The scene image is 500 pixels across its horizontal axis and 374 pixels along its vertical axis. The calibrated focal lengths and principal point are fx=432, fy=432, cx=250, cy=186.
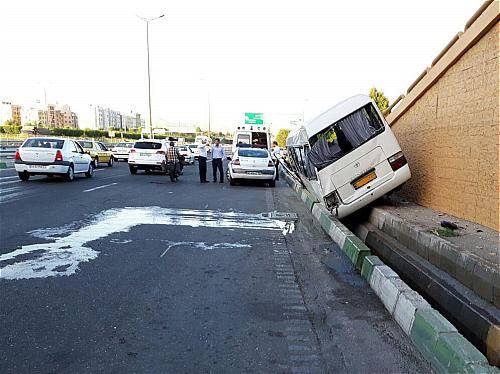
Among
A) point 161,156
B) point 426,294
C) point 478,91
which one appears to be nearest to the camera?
point 426,294

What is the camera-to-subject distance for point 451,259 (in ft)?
18.5

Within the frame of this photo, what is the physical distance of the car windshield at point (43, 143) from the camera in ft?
52.3

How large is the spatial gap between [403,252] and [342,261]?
1.38 meters

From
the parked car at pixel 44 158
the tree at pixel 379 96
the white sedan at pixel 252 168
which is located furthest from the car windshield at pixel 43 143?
the tree at pixel 379 96

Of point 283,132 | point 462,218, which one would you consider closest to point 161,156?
point 462,218

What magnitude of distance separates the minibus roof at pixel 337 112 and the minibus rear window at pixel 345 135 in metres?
0.08

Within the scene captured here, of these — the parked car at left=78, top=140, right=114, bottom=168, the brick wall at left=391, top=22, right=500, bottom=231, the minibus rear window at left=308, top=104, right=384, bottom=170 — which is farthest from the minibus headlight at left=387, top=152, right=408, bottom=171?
the parked car at left=78, top=140, right=114, bottom=168

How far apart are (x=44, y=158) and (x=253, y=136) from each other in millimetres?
16267

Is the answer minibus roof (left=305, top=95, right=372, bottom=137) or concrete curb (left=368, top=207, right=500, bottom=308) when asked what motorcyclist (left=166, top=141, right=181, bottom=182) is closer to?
minibus roof (left=305, top=95, right=372, bottom=137)

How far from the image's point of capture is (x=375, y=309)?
4492 mm

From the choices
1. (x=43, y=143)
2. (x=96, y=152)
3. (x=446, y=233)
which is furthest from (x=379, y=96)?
(x=446, y=233)

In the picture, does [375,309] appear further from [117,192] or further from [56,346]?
[117,192]

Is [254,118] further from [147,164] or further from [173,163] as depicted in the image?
[173,163]

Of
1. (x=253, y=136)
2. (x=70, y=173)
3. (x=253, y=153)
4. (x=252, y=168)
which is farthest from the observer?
(x=253, y=136)
